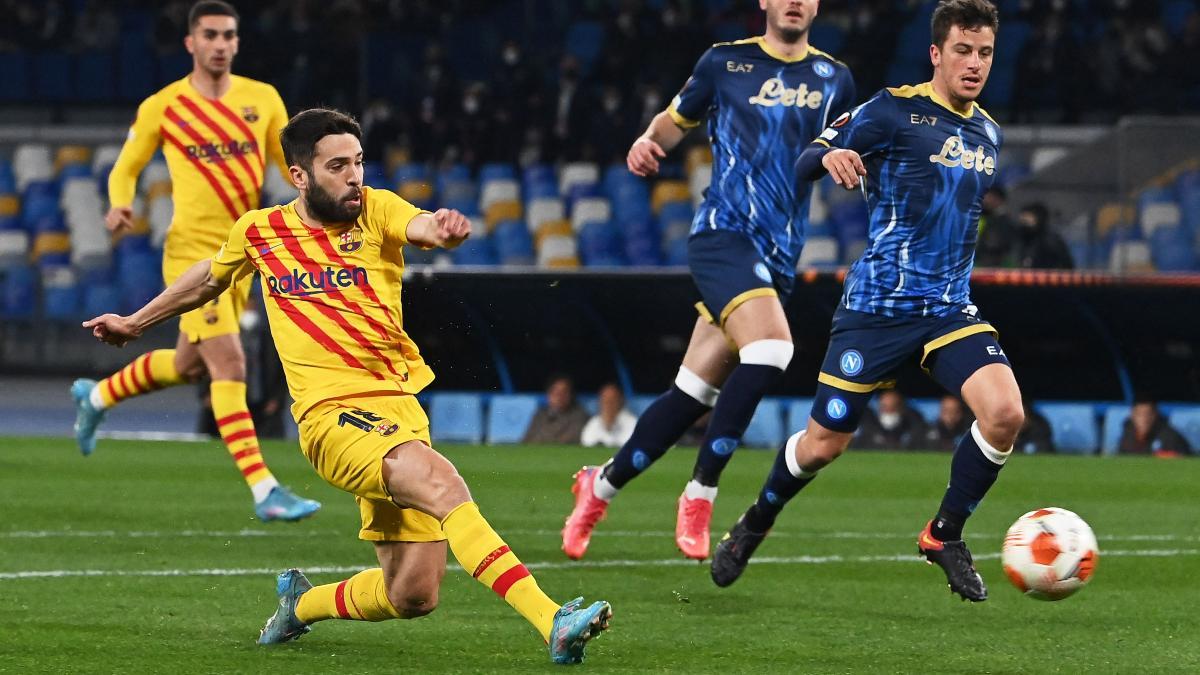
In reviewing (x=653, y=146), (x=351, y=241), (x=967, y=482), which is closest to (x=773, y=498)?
(x=967, y=482)

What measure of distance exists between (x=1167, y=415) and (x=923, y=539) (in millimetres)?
8248

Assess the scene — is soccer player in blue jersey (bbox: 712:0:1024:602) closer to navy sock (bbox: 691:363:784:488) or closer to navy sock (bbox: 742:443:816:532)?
navy sock (bbox: 742:443:816:532)

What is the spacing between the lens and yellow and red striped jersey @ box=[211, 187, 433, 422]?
545 centimetres

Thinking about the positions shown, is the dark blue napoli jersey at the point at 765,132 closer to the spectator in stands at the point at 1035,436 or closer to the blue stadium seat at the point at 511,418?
the spectator in stands at the point at 1035,436

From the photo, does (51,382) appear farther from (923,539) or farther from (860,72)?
(923,539)

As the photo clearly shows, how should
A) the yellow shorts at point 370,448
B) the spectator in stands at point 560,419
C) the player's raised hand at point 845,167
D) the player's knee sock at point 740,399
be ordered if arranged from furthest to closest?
1. the spectator in stands at point 560,419
2. the player's knee sock at point 740,399
3. the player's raised hand at point 845,167
4. the yellow shorts at point 370,448

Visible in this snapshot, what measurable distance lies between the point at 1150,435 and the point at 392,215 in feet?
32.2

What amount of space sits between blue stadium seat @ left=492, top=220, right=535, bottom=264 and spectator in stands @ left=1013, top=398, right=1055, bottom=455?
6.47 meters

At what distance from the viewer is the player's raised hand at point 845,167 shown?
20.3ft

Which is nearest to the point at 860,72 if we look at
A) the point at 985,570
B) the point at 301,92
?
the point at 301,92

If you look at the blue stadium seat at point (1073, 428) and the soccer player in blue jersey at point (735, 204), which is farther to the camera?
the blue stadium seat at point (1073, 428)

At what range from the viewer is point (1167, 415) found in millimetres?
14164

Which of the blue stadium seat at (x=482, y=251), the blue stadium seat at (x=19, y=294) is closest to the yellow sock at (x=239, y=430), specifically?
the blue stadium seat at (x=482, y=251)

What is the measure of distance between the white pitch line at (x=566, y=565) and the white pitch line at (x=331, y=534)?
1.78ft
